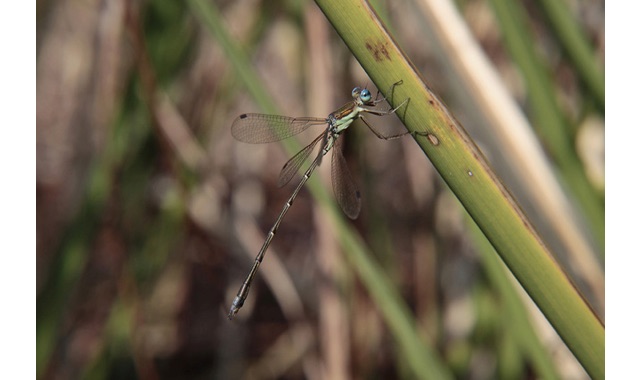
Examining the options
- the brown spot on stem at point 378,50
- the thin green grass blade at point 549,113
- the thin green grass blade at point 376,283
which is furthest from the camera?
the thin green grass blade at point 376,283

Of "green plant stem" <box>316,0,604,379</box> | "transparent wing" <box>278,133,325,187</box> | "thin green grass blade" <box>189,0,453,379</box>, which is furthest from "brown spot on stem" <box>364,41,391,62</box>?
"transparent wing" <box>278,133,325,187</box>

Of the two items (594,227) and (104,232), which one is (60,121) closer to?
(104,232)

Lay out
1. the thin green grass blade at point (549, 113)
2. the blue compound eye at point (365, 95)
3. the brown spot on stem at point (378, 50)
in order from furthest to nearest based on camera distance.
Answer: the blue compound eye at point (365, 95) → the thin green grass blade at point (549, 113) → the brown spot on stem at point (378, 50)

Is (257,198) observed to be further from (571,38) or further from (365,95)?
(571,38)

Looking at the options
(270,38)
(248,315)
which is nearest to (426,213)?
(248,315)

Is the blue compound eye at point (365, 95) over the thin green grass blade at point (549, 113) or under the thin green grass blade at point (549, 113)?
over

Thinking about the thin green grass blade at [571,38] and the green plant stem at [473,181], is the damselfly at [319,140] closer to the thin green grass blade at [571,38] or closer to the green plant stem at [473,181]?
the thin green grass blade at [571,38]

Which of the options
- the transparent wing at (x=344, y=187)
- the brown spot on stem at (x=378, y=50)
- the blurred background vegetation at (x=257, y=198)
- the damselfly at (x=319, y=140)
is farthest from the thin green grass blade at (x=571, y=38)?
the brown spot on stem at (x=378, y=50)

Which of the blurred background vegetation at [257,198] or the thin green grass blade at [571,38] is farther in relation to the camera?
the blurred background vegetation at [257,198]

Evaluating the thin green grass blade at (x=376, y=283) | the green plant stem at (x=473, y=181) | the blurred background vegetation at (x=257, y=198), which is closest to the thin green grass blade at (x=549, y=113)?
the blurred background vegetation at (x=257, y=198)
